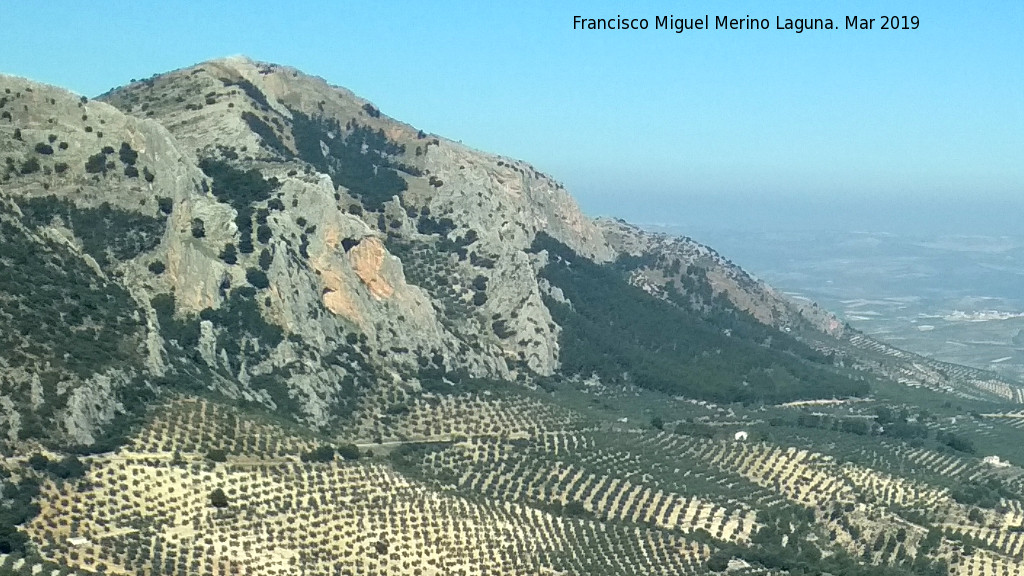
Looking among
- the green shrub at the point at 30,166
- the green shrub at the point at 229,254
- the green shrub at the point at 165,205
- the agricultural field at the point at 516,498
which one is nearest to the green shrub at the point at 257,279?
the green shrub at the point at 229,254

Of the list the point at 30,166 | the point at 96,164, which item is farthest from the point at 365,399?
the point at 30,166

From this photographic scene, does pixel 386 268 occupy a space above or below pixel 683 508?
above

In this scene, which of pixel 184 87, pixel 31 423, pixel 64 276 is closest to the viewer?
pixel 31 423

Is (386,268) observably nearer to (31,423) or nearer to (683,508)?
(683,508)

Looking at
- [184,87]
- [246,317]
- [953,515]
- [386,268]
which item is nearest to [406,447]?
[246,317]

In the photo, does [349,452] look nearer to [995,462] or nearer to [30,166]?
[30,166]

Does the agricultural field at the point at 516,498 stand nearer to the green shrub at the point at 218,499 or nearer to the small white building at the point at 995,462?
the green shrub at the point at 218,499
